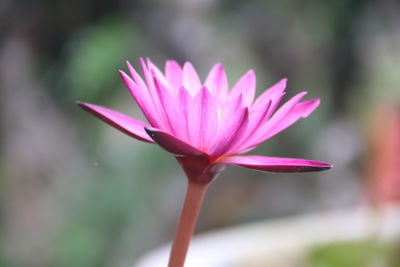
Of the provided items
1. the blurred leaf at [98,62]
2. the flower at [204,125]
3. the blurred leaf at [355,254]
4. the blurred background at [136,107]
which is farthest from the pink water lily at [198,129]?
the blurred leaf at [98,62]

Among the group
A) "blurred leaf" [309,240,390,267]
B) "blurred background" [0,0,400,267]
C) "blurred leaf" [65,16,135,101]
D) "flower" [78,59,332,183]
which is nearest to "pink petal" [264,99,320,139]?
"flower" [78,59,332,183]

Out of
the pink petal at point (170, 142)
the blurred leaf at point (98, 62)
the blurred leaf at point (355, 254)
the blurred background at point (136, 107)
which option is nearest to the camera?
A: the pink petal at point (170, 142)

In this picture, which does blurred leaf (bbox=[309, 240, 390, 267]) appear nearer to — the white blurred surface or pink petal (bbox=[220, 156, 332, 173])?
the white blurred surface

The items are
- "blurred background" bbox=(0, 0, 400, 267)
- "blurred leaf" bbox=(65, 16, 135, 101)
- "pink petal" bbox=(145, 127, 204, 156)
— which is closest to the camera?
"pink petal" bbox=(145, 127, 204, 156)

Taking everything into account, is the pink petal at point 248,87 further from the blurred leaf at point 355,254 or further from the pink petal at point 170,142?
the blurred leaf at point 355,254

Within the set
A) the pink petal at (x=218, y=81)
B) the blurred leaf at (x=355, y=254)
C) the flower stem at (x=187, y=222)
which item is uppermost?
the blurred leaf at (x=355, y=254)

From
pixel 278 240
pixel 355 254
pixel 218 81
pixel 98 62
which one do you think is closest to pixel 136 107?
pixel 98 62

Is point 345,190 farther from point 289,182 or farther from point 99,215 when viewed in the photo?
point 99,215

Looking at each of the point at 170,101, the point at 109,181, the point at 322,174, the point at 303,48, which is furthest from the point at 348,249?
the point at 303,48
